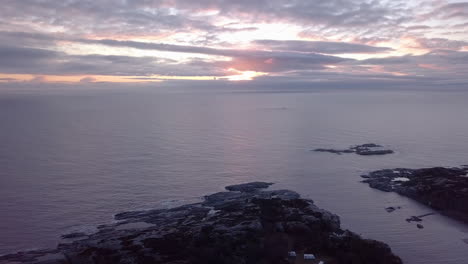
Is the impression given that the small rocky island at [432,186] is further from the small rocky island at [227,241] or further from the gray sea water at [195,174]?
the small rocky island at [227,241]

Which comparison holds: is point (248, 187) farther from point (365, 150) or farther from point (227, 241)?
point (365, 150)

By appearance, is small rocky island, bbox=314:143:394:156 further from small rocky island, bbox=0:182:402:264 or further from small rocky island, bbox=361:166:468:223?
small rocky island, bbox=0:182:402:264

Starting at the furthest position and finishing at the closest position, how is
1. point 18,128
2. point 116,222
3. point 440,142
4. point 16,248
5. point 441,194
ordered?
point 18,128, point 440,142, point 441,194, point 116,222, point 16,248

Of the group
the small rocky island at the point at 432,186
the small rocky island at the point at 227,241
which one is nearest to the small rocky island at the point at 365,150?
the small rocky island at the point at 432,186

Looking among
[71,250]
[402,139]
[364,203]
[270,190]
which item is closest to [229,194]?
[270,190]

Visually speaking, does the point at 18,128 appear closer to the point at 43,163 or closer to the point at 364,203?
the point at 43,163

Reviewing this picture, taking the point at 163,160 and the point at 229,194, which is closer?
the point at 229,194

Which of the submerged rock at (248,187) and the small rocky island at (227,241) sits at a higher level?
the small rocky island at (227,241)
